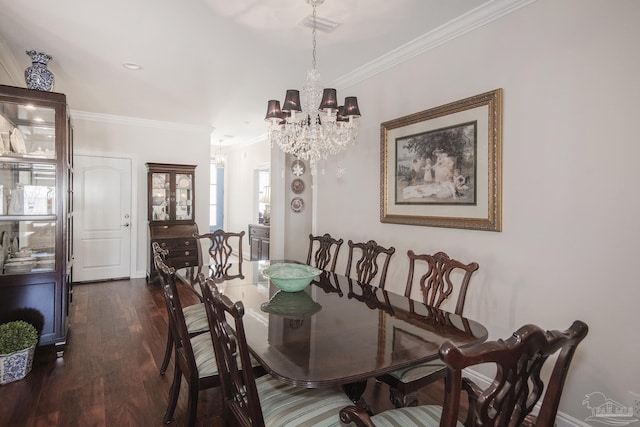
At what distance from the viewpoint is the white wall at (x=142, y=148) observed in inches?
213

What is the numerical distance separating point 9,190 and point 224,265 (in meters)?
1.82

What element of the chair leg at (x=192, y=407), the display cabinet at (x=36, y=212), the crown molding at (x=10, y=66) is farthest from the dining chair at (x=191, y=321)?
the crown molding at (x=10, y=66)

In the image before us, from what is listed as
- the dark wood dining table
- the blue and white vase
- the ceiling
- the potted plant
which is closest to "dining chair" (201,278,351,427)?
the dark wood dining table

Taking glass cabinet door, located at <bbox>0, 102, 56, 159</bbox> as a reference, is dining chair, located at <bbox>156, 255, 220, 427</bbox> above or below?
below

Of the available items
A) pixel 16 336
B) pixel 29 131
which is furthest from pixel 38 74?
pixel 16 336

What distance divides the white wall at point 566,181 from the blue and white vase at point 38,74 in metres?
3.35

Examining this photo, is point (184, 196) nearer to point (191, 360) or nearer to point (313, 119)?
point (313, 119)

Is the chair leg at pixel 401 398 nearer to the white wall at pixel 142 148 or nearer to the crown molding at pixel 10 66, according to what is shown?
the crown molding at pixel 10 66

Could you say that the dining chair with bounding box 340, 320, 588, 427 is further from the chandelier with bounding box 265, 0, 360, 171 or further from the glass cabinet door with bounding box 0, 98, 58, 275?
the glass cabinet door with bounding box 0, 98, 58, 275

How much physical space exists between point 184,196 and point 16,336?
142 inches

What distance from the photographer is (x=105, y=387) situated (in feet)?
7.93

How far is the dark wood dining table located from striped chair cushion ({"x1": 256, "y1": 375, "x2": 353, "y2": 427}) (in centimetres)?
14

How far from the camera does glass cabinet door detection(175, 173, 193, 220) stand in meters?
5.82

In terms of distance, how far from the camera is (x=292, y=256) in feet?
18.7
